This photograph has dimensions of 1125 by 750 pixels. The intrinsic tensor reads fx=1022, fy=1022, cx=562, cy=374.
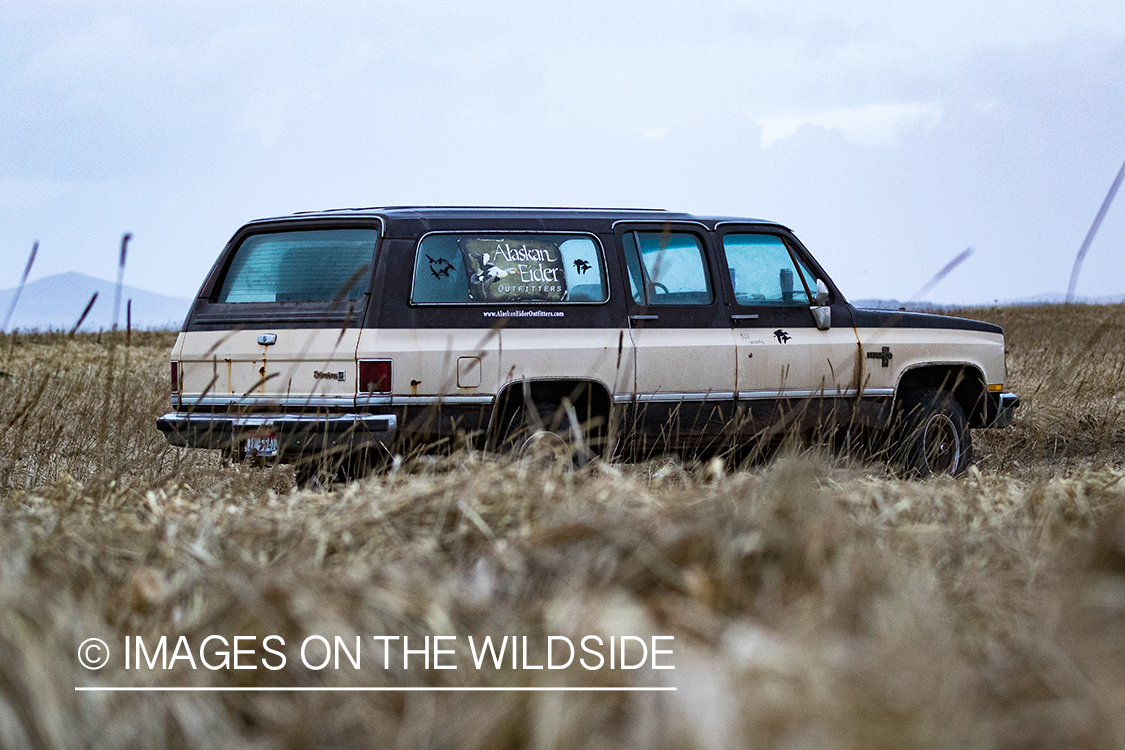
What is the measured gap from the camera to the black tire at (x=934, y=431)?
25.0ft

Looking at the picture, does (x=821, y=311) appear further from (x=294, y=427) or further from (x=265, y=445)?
(x=265, y=445)

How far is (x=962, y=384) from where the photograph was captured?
8070mm

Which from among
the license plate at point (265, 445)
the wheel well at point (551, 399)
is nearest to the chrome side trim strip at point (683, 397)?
the wheel well at point (551, 399)

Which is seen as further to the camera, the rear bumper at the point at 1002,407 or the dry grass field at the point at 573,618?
the rear bumper at the point at 1002,407

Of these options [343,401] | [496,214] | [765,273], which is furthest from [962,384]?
[343,401]

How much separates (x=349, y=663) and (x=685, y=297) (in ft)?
16.3

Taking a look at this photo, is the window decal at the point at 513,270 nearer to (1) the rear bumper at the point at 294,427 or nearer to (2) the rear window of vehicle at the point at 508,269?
(2) the rear window of vehicle at the point at 508,269

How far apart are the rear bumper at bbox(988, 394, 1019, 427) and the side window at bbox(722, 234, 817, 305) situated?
1.86m

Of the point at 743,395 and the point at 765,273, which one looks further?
the point at 765,273

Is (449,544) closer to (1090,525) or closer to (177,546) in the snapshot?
(177,546)

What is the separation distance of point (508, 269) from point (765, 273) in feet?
6.48

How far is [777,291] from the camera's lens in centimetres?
723

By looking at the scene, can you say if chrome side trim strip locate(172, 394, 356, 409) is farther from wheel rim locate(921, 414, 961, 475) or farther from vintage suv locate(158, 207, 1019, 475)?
wheel rim locate(921, 414, 961, 475)

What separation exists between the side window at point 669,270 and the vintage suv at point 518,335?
0.01 meters
